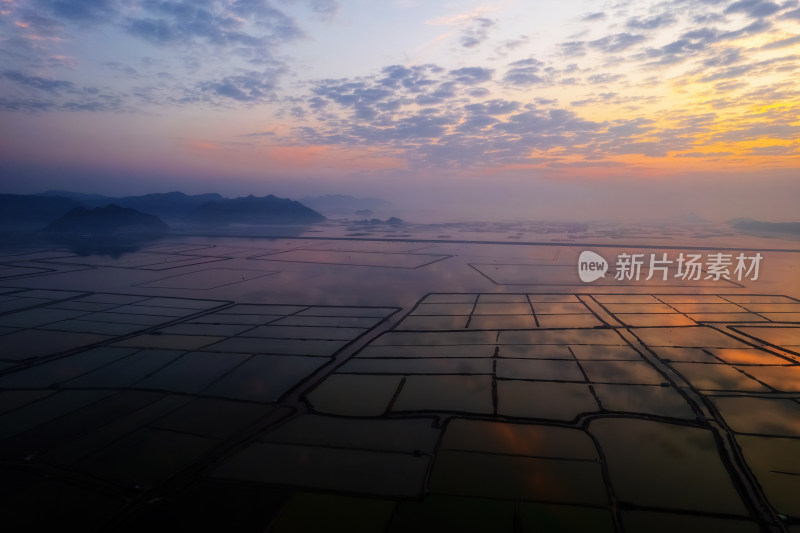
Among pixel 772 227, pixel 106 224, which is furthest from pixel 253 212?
pixel 772 227

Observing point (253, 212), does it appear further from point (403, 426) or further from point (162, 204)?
point (403, 426)

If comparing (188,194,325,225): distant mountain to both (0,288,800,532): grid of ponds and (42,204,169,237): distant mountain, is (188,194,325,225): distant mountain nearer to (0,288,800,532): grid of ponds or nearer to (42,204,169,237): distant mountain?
(42,204,169,237): distant mountain

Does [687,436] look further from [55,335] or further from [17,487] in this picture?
[55,335]

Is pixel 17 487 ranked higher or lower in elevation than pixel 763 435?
lower

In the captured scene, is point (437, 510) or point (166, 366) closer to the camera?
point (437, 510)

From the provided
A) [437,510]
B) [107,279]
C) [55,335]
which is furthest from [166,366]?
[107,279]

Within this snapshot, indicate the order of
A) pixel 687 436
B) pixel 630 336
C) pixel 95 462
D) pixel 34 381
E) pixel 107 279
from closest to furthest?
1. pixel 95 462
2. pixel 687 436
3. pixel 34 381
4. pixel 630 336
5. pixel 107 279

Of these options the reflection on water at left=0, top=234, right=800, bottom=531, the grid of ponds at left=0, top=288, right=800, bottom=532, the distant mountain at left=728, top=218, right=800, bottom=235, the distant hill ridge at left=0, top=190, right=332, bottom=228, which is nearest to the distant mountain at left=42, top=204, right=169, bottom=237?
the distant hill ridge at left=0, top=190, right=332, bottom=228

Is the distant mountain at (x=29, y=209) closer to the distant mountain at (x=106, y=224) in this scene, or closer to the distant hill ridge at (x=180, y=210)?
the distant hill ridge at (x=180, y=210)
